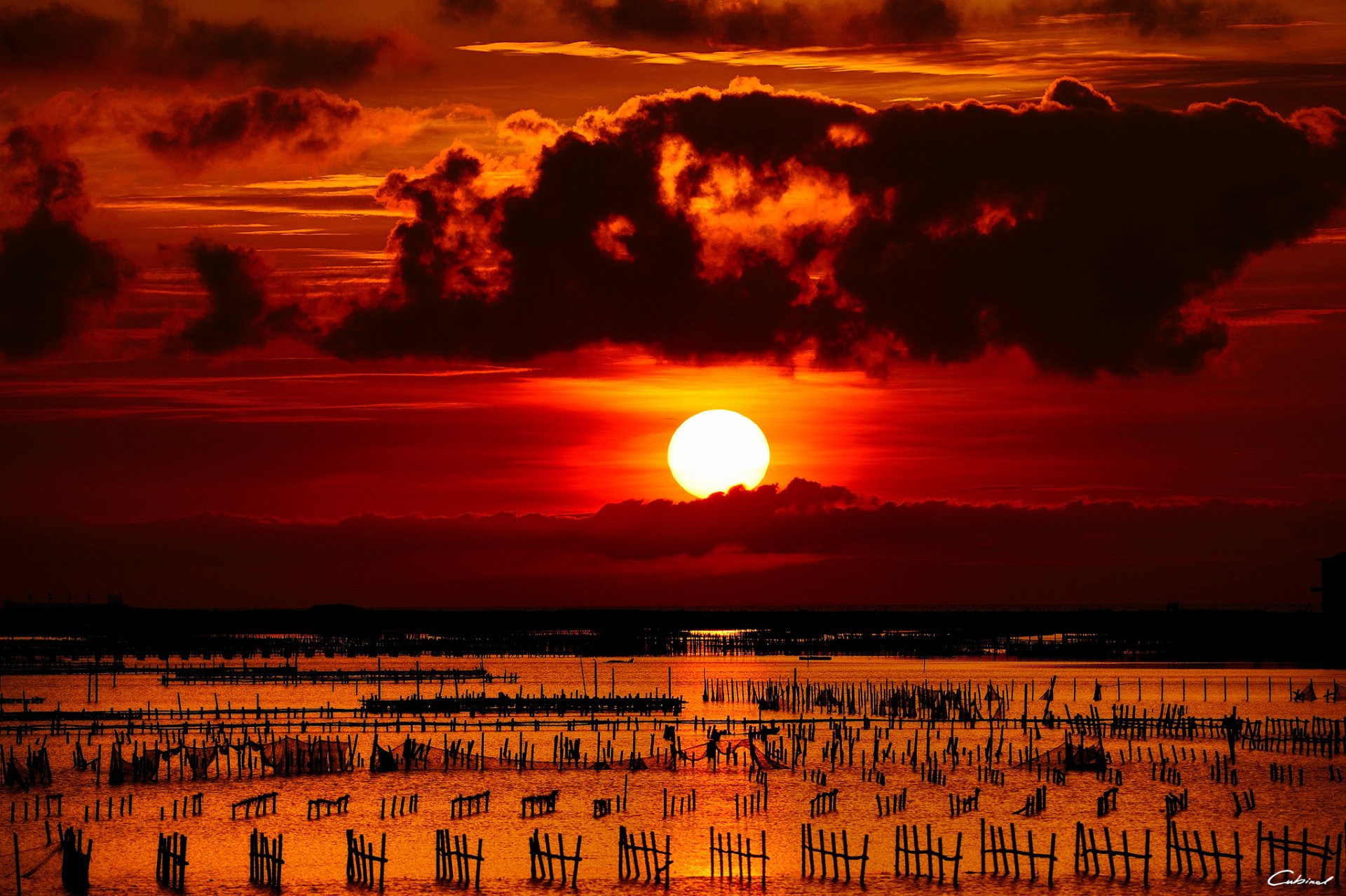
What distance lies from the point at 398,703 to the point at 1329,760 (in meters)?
54.5

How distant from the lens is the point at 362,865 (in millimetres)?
49906

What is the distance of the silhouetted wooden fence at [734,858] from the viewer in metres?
49.6

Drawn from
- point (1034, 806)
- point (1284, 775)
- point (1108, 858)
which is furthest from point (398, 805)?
point (1284, 775)

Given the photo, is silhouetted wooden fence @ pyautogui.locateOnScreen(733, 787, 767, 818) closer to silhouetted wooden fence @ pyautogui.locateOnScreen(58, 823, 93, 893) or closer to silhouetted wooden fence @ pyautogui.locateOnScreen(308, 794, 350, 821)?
silhouetted wooden fence @ pyautogui.locateOnScreen(308, 794, 350, 821)

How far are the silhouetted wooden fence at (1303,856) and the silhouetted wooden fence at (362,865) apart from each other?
26083 mm

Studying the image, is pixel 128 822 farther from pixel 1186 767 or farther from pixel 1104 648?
pixel 1104 648

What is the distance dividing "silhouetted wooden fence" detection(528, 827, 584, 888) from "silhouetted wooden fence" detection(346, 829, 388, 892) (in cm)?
467

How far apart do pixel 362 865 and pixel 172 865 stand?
5910 mm

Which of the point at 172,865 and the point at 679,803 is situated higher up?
the point at 172,865

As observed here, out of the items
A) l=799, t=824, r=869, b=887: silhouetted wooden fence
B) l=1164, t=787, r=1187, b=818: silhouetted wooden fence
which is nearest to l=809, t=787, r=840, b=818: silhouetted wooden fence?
l=799, t=824, r=869, b=887: silhouetted wooden fence

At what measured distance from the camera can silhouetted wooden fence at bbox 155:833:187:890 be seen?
158 feet

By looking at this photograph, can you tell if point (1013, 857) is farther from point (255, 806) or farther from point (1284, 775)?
point (255, 806)

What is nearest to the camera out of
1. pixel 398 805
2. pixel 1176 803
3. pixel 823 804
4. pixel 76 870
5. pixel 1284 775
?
pixel 76 870

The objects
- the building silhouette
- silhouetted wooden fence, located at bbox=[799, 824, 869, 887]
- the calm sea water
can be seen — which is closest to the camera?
silhouetted wooden fence, located at bbox=[799, 824, 869, 887]
